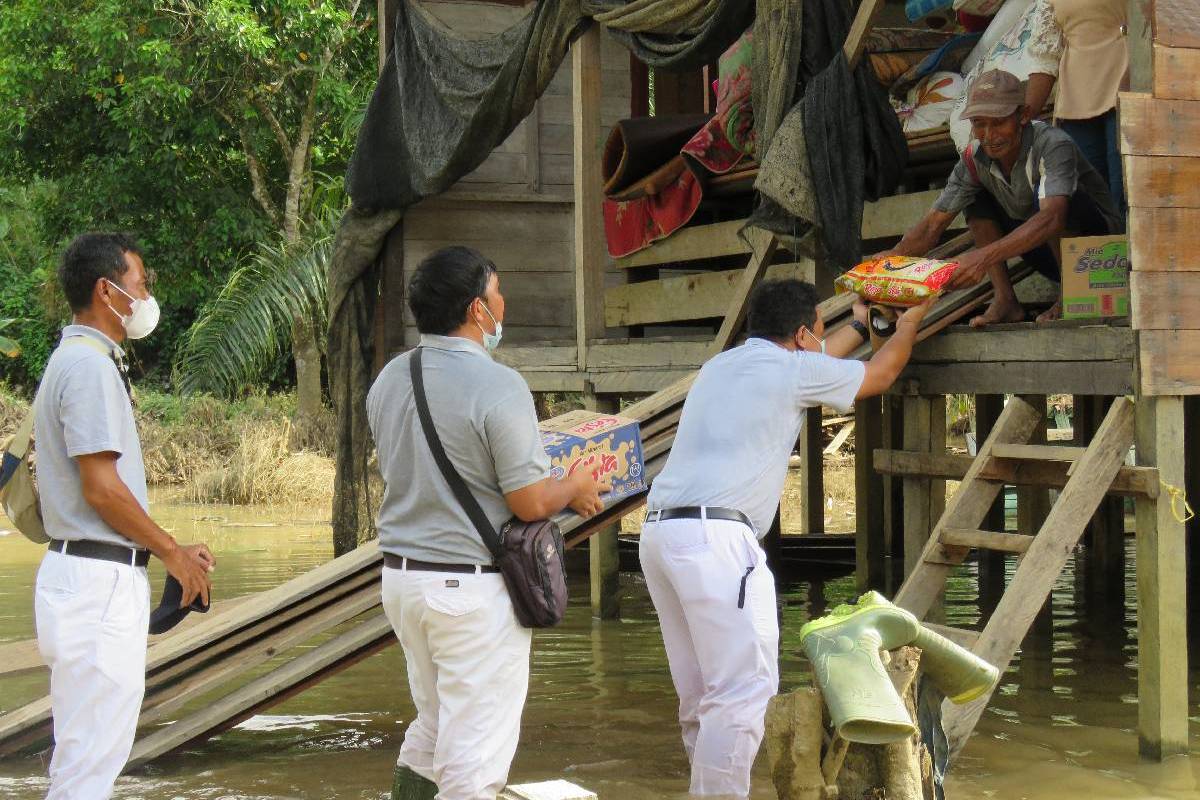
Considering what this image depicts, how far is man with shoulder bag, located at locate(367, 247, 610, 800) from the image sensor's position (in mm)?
3762

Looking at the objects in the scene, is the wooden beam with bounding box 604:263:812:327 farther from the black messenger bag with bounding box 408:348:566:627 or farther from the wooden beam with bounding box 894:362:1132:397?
the black messenger bag with bounding box 408:348:566:627

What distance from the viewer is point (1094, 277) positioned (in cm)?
613

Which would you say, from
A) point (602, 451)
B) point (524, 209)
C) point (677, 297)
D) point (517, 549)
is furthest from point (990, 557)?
point (517, 549)

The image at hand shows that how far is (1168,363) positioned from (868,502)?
524 centimetres

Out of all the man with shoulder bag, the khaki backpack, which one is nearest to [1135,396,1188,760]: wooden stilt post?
the man with shoulder bag

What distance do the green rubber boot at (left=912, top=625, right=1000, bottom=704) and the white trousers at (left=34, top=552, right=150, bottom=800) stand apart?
2219 millimetres

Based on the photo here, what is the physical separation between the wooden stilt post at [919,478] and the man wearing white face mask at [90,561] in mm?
4085

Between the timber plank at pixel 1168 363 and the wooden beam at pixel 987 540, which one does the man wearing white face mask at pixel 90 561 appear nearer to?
the wooden beam at pixel 987 540

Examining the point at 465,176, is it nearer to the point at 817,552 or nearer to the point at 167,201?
the point at 817,552

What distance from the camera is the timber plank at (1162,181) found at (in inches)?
227

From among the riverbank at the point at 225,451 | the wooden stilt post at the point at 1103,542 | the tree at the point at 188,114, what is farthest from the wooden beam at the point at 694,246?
the riverbank at the point at 225,451

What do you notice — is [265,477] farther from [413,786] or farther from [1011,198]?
[413,786]

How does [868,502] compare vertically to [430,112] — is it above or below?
below

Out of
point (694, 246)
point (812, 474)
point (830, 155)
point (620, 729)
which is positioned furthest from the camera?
point (812, 474)
